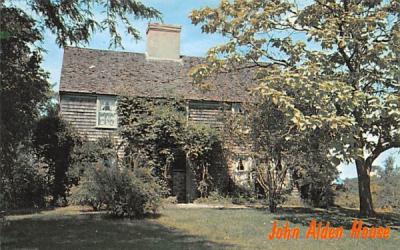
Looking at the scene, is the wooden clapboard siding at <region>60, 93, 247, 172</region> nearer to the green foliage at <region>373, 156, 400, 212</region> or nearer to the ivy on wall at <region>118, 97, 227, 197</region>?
the ivy on wall at <region>118, 97, 227, 197</region>

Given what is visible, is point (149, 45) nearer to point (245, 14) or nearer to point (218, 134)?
point (218, 134)

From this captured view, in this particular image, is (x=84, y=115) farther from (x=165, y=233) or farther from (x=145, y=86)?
(x=165, y=233)

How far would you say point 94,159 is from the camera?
20.2m

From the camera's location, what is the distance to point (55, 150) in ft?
65.9

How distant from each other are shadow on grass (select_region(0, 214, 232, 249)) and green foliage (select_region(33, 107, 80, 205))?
6830mm

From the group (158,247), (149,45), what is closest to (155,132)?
(149,45)

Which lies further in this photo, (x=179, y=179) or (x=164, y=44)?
(x=164, y=44)

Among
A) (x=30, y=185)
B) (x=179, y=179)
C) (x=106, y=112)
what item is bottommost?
(x=30, y=185)

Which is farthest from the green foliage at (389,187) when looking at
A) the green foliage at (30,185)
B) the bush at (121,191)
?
the green foliage at (30,185)

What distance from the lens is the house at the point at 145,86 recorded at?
22.1 meters

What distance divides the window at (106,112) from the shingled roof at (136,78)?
0.40 m

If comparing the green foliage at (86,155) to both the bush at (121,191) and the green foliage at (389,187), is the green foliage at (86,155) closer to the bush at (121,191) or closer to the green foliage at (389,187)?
the bush at (121,191)

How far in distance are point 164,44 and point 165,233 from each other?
16.5 metres

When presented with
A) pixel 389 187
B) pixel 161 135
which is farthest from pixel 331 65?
pixel 389 187
